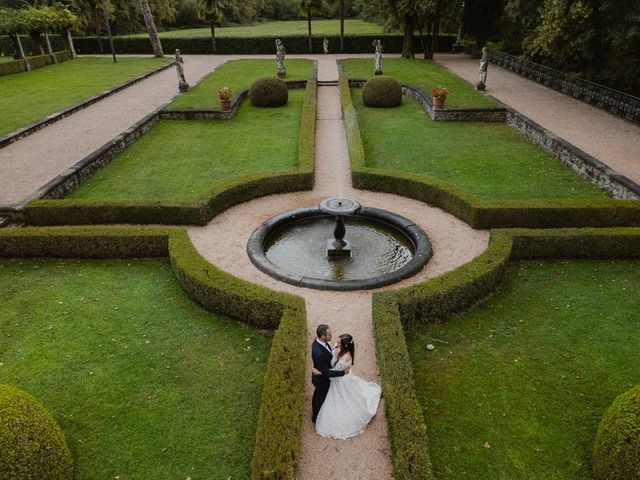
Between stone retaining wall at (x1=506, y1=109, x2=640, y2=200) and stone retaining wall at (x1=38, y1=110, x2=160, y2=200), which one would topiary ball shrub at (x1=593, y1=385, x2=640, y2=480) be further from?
stone retaining wall at (x1=38, y1=110, x2=160, y2=200)

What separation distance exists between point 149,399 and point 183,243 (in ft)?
13.4

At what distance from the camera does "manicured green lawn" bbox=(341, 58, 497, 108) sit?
23133 mm

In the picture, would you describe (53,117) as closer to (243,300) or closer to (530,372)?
(243,300)

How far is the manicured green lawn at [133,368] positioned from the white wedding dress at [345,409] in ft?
3.42

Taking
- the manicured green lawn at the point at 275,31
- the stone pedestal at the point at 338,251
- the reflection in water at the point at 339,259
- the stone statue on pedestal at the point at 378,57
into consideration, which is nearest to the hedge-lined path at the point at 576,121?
the stone statue on pedestal at the point at 378,57

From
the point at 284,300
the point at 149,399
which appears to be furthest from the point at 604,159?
the point at 149,399

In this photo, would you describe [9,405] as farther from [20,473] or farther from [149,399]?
[149,399]

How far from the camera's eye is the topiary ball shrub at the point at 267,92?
74.9 feet

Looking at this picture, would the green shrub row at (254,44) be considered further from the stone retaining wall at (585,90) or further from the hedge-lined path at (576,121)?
the hedge-lined path at (576,121)

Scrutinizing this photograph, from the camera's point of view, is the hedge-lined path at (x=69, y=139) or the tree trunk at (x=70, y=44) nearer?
the hedge-lined path at (x=69, y=139)

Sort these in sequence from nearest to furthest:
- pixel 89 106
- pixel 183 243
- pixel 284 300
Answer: pixel 284 300 → pixel 183 243 → pixel 89 106

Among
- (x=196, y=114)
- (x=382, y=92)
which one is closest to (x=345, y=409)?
(x=196, y=114)

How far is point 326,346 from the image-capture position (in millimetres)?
6000

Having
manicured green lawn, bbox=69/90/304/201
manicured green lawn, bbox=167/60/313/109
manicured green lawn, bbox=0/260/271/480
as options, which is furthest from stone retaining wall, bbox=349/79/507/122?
manicured green lawn, bbox=0/260/271/480
